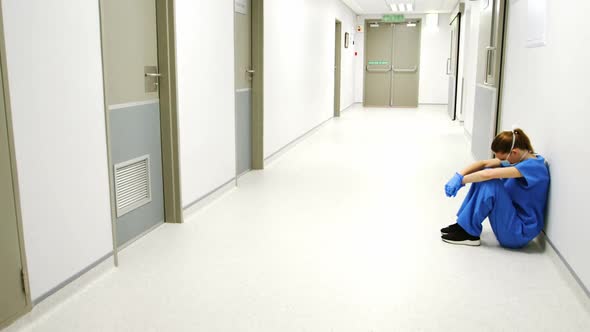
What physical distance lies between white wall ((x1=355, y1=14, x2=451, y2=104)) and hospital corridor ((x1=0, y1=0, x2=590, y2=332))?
11.3 metres

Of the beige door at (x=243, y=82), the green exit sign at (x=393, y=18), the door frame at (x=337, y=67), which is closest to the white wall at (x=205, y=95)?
the beige door at (x=243, y=82)

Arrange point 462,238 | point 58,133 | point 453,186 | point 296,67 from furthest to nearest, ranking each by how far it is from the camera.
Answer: point 296,67 → point 462,238 → point 453,186 → point 58,133

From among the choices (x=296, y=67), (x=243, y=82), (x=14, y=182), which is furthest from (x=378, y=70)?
(x=14, y=182)

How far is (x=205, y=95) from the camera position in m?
4.91

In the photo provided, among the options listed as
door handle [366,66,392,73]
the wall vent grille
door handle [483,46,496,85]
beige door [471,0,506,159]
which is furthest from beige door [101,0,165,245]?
door handle [366,66,392,73]

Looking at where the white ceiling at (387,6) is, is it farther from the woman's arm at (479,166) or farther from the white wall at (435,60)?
the woman's arm at (479,166)

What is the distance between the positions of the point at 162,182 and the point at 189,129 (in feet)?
1.69

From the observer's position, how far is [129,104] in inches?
150

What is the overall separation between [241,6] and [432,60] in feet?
41.4

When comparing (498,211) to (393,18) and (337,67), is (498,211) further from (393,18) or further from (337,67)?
(393,18)

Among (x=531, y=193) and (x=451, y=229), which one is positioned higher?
(x=531, y=193)

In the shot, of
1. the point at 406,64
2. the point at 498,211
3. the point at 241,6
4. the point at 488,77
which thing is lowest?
the point at 498,211

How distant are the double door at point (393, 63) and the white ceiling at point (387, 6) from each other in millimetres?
889

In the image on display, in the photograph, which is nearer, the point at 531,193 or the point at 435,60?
the point at 531,193
